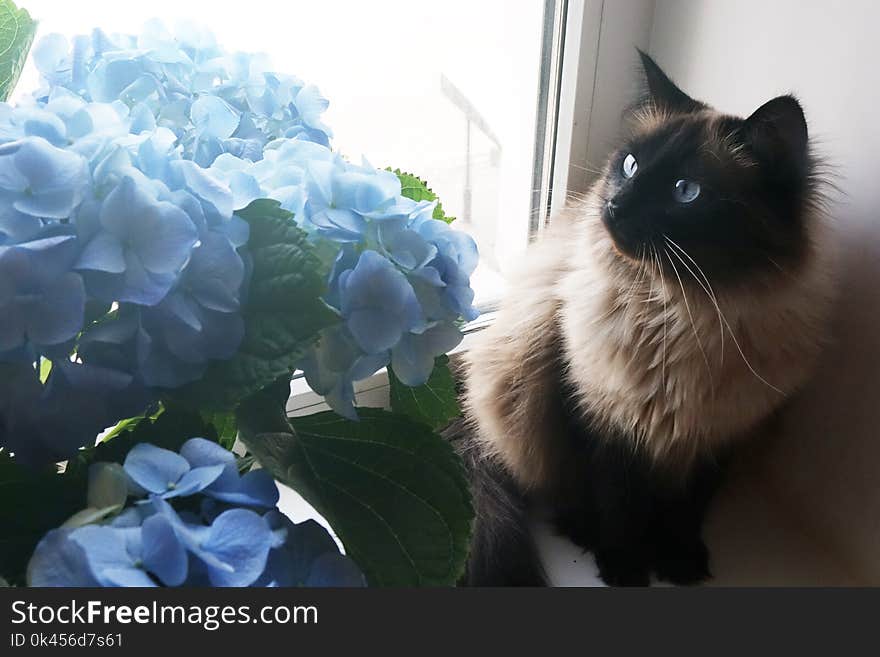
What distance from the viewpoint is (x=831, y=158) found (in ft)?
3.03

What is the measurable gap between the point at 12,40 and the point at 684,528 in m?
0.98

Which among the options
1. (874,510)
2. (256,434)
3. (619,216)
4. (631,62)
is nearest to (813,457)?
(874,510)

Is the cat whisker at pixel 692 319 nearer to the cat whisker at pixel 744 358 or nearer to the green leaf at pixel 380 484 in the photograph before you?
the cat whisker at pixel 744 358

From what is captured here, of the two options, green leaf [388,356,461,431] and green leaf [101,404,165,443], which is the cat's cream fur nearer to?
green leaf [388,356,461,431]

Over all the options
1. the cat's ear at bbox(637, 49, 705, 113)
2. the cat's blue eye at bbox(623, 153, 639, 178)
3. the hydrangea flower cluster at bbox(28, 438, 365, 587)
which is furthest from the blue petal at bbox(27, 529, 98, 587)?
the cat's ear at bbox(637, 49, 705, 113)

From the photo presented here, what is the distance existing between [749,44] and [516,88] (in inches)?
13.9

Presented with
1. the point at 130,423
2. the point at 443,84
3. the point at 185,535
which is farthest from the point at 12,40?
the point at 443,84

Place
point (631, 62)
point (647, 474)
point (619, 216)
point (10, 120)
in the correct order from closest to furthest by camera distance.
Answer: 1. point (10, 120)
2. point (619, 216)
3. point (647, 474)
4. point (631, 62)

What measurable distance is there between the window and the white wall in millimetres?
216

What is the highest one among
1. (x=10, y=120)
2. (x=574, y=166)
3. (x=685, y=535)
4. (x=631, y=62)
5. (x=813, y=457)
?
(x=10, y=120)

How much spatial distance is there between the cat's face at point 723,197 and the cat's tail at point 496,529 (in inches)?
14.1

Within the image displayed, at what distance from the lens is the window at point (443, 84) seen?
3.52ft

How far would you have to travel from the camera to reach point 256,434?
1.74 ft

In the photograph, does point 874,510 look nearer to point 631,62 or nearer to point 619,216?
point 619,216
